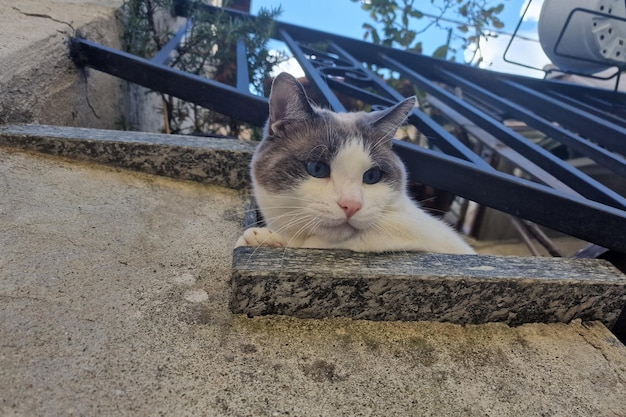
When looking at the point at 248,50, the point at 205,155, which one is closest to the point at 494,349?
the point at 205,155

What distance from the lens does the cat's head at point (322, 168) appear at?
45.4 inches

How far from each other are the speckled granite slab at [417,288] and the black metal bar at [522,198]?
0.16 m

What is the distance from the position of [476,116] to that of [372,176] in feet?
3.38

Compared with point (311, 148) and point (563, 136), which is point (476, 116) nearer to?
point (563, 136)

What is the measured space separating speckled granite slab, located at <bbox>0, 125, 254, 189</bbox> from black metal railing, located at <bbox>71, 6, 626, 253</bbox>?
23 cm

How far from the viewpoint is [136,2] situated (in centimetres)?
246

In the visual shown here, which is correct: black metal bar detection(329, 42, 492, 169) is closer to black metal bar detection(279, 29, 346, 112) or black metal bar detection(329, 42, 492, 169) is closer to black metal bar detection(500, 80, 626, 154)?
black metal bar detection(279, 29, 346, 112)

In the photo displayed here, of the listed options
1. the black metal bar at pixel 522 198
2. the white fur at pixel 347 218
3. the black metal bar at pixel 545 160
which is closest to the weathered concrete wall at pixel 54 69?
the white fur at pixel 347 218

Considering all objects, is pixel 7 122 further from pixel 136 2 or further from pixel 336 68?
pixel 336 68

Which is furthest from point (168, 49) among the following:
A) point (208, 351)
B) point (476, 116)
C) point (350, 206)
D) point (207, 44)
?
point (208, 351)

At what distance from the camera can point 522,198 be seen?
1365mm

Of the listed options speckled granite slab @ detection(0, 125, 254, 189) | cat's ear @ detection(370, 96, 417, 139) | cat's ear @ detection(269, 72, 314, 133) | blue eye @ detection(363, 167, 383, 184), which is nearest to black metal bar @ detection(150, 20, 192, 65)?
speckled granite slab @ detection(0, 125, 254, 189)

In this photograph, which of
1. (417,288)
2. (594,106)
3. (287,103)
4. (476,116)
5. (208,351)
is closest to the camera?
(208,351)

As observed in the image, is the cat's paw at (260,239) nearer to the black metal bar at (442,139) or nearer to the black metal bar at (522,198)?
the black metal bar at (522,198)
